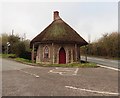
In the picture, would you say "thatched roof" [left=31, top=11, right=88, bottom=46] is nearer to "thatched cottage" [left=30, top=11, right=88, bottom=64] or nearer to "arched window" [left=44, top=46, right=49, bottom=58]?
"thatched cottage" [left=30, top=11, right=88, bottom=64]

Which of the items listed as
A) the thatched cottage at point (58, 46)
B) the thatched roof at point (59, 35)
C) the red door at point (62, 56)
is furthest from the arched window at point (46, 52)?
the red door at point (62, 56)

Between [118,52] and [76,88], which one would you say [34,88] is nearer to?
[76,88]

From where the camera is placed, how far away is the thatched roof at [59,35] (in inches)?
1093

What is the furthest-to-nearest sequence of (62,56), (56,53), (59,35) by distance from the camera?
(59,35), (62,56), (56,53)

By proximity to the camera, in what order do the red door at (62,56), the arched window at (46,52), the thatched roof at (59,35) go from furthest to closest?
1. the arched window at (46,52)
2. the red door at (62,56)
3. the thatched roof at (59,35)

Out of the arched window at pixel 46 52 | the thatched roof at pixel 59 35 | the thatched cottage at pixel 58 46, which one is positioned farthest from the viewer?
the arched window at pixel 46 52

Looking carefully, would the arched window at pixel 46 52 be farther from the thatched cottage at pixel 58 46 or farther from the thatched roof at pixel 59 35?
the thatched roof at pixel 59 35

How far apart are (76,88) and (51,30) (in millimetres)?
20028

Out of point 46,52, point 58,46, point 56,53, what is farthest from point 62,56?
point 46,52

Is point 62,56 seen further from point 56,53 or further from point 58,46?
point 58,46

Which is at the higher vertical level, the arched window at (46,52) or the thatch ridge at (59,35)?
the thatch ridge at (59,35)

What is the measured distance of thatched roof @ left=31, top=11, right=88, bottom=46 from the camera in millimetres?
27766

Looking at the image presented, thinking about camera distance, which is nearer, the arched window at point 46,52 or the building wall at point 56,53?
the building wall at point 56,53

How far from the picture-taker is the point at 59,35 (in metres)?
28.4
